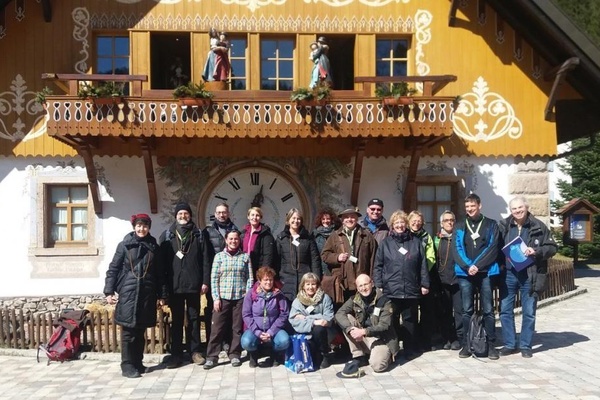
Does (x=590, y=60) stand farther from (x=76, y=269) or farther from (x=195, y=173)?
(x=76, y=269)

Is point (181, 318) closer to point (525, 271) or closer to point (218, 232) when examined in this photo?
point (218, 232)

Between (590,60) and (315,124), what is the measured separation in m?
5.38

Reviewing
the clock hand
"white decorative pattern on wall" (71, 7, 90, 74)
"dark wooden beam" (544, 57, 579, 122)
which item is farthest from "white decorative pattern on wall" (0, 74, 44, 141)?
"dark wooden beam" (544, 57, 579, 122)

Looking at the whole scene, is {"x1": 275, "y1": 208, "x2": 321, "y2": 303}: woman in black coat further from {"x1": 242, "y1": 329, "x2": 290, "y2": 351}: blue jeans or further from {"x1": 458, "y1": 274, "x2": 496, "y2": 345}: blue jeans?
{"x1": 458, "y1": 274, "x2": 496, "y2": 345}: blue jeans

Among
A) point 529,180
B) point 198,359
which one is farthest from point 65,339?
point 529,180

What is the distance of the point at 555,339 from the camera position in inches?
369

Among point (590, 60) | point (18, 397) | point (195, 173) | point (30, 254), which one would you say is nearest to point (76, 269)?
point (30, 254)

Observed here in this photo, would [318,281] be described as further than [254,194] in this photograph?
No

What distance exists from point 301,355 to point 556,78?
26.3 feet

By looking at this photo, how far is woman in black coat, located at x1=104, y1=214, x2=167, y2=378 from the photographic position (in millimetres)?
7676

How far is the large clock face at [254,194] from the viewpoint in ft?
41.7

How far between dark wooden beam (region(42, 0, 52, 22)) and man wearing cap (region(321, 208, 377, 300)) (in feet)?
25.4

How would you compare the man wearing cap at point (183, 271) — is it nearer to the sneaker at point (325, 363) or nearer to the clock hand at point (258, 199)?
the sneaker at point (325, 363)

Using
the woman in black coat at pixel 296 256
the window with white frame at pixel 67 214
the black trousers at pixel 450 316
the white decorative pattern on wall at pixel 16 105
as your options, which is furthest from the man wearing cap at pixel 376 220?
the white decorative pattern on wall at pixel 16 105
